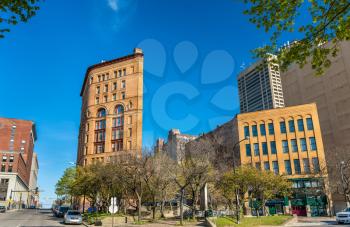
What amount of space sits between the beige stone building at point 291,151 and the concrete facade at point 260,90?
9895 cm

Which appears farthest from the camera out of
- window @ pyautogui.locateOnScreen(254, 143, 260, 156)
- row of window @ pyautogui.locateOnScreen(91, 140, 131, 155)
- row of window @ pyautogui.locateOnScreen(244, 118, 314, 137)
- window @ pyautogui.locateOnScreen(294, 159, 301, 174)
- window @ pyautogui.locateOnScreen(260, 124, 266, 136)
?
row of window @ pyautogui.locateOnScreen(91, 140, 131, 155)

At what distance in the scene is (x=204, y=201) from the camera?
125 feet

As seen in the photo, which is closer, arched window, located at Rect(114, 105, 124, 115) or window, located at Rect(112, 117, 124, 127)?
window, located at Rect(112, 117, 124, 127)

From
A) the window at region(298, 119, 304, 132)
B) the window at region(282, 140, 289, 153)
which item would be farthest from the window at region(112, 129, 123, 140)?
the window at region(298, 119, 304, 132)

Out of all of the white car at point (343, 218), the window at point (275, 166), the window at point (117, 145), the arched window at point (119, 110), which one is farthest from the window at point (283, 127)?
the arched window at point (119, 110)

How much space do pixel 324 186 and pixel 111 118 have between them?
52.0m

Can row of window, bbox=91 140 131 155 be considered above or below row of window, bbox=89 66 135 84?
below

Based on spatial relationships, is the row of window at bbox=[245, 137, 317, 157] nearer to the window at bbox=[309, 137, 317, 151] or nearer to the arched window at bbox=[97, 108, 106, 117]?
the window at bbox=[309, 137, 317, 151]

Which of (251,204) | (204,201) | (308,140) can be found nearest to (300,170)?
(308,140)

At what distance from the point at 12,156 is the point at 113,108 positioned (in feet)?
199

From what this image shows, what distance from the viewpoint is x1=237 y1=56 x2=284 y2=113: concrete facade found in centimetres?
16325

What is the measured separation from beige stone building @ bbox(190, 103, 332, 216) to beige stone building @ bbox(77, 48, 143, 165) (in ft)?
85.8

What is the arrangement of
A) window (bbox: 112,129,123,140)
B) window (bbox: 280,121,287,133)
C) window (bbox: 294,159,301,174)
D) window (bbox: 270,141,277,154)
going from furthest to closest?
Result: window (bbox: 112,129,123,140) < window (bbox: 280,121,287,133) < window (bbox: 270,141,277,154) < window (bbox: 294,159,301,174)

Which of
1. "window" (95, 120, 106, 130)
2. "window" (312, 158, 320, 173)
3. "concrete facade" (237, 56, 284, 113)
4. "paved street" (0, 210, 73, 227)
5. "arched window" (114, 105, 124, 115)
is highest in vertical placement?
"concrete facade" (237, 56, 284, 113)
